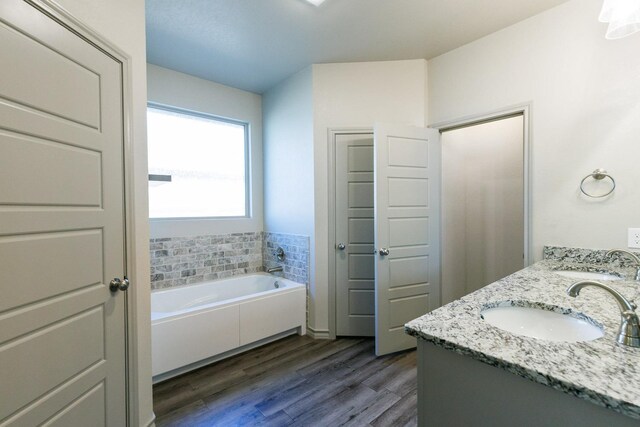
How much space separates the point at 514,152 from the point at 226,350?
11.6 feet

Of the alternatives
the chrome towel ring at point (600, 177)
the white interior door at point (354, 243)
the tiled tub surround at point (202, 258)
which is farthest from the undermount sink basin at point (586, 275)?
the tiled tub surround at point (202, 258)

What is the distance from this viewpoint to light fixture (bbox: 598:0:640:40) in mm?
1190

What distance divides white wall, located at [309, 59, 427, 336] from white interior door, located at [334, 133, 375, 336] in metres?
0.14

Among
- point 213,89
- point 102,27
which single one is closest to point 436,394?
point 102,27

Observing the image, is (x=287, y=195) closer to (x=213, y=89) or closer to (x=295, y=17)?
(x=213, y=89)

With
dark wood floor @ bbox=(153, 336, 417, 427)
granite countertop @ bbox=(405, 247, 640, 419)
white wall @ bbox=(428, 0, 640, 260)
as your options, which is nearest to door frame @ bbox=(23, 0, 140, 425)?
dark wood floor @ bbox=(153, 336, 417, 427)

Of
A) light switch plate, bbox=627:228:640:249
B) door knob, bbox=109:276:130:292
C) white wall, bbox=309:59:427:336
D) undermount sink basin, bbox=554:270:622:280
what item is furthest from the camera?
white wall, bbox=309:59:427:336

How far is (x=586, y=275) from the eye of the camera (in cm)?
162

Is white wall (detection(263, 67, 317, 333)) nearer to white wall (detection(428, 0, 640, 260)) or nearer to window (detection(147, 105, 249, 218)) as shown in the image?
window (detection(147, 105, 249, 218))

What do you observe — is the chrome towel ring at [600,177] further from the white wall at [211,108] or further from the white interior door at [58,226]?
the white wall at [211,108]

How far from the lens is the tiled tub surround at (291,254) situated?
2910 millimetres

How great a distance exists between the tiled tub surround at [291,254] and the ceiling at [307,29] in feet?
5.82

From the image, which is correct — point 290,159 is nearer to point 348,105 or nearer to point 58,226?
point 348,105

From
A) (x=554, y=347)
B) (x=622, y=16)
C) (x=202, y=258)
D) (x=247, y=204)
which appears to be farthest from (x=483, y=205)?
(x=202, y=258)
